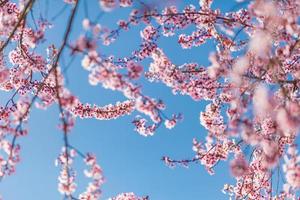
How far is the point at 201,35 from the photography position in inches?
464

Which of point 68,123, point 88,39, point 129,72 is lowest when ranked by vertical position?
point 68,123

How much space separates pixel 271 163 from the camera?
5.26 metres

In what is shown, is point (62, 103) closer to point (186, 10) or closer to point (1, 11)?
point (1, 11)

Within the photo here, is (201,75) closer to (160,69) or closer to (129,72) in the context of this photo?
(160,69)

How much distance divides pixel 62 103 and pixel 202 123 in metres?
5.22

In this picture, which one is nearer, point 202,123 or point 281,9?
point 281,9

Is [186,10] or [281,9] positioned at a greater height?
[186,10]

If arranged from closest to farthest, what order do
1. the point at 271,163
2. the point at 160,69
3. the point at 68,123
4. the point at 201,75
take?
1. the point at 271,163
2. the point at 68,123
3. the point at 160,69
4. the point at 201,75

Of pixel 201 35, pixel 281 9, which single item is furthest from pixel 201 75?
pixel 281 9

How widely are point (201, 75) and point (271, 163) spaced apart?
5.01 m

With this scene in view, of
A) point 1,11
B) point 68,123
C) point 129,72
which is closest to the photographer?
point 68,123

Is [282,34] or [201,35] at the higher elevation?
[201,35]

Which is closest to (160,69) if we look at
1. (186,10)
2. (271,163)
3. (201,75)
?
(201,75)

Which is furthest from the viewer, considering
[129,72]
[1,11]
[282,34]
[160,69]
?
[160,69]
